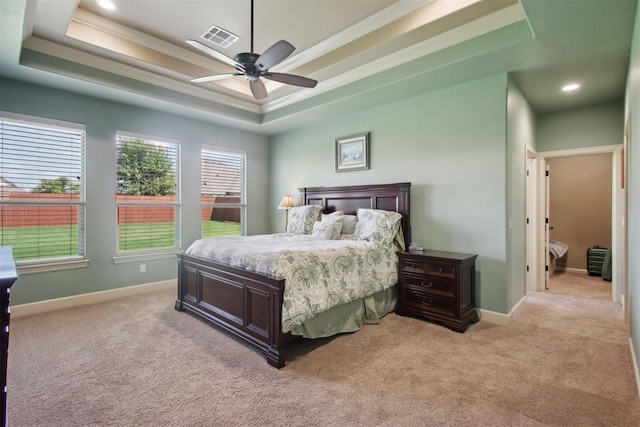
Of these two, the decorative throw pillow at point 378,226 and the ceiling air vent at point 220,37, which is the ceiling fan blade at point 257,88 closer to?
the ceiling air vent at point 220,37

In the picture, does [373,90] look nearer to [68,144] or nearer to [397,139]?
[397,139]

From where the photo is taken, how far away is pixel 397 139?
4.24 metres

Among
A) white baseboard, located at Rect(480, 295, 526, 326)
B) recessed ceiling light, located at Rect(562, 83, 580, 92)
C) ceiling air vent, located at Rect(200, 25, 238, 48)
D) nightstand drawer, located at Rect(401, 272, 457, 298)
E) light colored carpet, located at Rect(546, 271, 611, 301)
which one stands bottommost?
light colored carpet, located at Rect(546, 271, 611, 301)

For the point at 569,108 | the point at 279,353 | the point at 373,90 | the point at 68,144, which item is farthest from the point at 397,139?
the point at 68,144

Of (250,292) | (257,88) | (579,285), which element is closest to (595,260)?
(579,285)

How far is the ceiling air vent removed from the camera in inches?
137

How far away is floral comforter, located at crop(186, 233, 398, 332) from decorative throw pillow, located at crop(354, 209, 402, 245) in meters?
0.11

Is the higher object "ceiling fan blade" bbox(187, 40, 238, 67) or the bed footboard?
"ceiling fan blade" bbox(187, 40, 238, 67)

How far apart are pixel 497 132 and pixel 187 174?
174 inches

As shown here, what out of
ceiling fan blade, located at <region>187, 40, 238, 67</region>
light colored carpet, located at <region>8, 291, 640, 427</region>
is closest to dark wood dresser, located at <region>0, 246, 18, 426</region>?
light colored carpet, located at <region>8, 291, 640, 427</region>

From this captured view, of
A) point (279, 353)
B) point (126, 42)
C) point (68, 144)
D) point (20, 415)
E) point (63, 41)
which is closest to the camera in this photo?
point (20, 415)

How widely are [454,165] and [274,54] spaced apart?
2.41m

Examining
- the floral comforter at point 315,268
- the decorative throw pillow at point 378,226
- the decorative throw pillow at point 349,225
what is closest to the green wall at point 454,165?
the decorative throw pillow at point 378,226

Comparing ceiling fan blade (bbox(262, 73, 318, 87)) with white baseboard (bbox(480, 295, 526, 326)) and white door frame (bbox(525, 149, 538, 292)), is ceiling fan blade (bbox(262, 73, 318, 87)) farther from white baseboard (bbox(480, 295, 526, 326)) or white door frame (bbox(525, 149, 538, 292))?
white door frame (bbox(525, 149, 538, 292))
